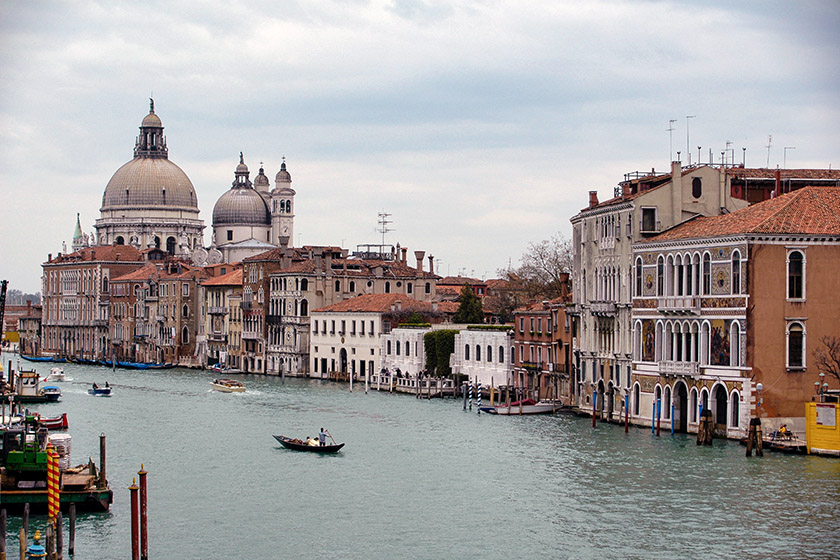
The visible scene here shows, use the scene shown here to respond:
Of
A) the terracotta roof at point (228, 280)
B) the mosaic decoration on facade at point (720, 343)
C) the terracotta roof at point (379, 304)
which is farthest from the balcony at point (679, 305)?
the terracotta roof at point (228, 280)

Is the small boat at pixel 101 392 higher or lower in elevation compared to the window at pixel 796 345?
lower

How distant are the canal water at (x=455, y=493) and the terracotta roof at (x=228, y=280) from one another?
37830mm

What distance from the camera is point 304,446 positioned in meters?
36.5

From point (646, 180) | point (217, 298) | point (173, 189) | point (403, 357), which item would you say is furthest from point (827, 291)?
point (173, 189)

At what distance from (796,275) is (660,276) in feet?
15.8

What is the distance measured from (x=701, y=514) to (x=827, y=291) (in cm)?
1115

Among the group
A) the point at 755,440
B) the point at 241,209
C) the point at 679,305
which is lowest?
the point at 755,440

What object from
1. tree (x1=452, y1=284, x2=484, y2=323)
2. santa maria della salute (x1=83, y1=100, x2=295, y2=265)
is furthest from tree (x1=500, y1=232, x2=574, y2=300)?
santa maria della salute (x1=83, y1=100, x2=295, y2=265)

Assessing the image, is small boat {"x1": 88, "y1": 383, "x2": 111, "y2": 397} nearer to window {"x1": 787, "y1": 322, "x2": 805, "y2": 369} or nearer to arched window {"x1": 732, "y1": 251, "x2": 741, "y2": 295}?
arched window {"x1": 732, "y1": 251, "x2": 741, "y2": 295}

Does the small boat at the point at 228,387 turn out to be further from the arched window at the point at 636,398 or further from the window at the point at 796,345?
the window at the point at 796,345

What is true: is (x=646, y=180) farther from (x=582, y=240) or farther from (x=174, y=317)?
(x=174, y=317)

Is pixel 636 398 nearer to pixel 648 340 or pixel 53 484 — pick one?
pixel 648 340

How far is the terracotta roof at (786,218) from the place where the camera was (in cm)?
3569

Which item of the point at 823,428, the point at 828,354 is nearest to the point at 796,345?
the point at 828,354
